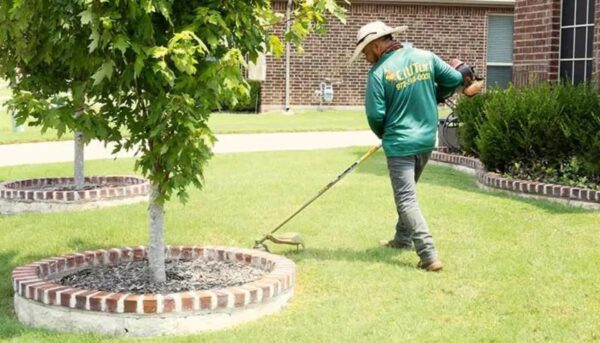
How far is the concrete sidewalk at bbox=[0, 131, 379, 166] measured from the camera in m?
13.7

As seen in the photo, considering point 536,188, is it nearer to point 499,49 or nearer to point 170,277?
point 170,277

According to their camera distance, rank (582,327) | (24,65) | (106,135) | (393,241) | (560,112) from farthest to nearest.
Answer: (560,112) → (393,241) → (24,65) → (106,135) → (582,327)

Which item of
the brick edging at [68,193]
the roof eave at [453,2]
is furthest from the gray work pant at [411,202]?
the roof eave at [453,2]

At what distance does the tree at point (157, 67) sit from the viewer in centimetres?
493

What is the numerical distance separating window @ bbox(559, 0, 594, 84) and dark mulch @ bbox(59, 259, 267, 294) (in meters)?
6.29

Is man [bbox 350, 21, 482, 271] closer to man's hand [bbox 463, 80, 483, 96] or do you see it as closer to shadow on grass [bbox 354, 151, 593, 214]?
man's hand [bbox 463, 80, 483, 96]

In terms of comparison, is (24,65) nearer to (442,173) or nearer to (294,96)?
(442,173)

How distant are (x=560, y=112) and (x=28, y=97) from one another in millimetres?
6271

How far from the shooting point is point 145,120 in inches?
216

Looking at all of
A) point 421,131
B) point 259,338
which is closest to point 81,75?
point 259,338

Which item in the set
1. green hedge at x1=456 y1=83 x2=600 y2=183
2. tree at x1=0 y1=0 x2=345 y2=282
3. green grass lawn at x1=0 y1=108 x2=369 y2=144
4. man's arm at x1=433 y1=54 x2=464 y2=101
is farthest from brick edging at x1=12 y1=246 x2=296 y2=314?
green grass lawn at x1=0 y1=108 x2=369 y2=144

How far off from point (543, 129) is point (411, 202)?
386 cm

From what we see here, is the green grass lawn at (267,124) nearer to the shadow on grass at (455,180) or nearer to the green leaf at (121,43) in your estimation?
the shadow on grass at (455,180)

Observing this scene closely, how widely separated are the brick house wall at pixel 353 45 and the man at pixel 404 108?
17.7 metres
